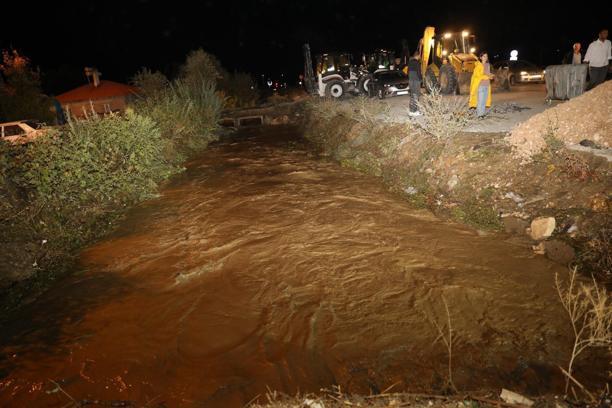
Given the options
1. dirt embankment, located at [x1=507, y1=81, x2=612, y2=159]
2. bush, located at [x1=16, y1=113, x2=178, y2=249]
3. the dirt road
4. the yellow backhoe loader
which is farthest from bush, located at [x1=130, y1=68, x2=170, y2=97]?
dirt embankment, located at [x1=507, y1=81, x2=612, y2=159]

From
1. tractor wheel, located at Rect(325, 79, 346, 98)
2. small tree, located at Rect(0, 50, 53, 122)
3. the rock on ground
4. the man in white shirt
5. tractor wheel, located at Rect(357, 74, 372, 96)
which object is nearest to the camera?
the rock on ground

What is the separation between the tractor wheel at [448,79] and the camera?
46.5ft

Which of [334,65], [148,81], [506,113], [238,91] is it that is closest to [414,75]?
[506,113]

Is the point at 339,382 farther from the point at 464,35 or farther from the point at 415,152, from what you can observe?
the point at 464,35

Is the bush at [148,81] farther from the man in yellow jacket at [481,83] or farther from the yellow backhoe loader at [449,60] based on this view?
the man in yellow jacket at [481,83]

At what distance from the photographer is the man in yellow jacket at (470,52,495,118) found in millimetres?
8875

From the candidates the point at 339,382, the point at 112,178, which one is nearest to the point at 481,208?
the point at 339,382

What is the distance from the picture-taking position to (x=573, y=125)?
6.64 m

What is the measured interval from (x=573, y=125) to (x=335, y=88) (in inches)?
554

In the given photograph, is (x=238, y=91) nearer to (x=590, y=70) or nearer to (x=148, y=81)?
(x=148, y=81)

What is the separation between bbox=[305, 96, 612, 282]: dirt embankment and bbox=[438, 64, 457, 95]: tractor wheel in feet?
18.3

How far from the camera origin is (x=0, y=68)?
2045cm

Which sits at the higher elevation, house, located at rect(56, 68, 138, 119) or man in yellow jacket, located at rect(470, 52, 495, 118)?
house, located at rect(56, 68, 138, 119)

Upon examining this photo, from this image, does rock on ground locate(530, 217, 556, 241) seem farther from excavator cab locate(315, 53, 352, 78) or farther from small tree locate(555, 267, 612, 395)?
excavator cab locate(315, 53, 352, 78)
